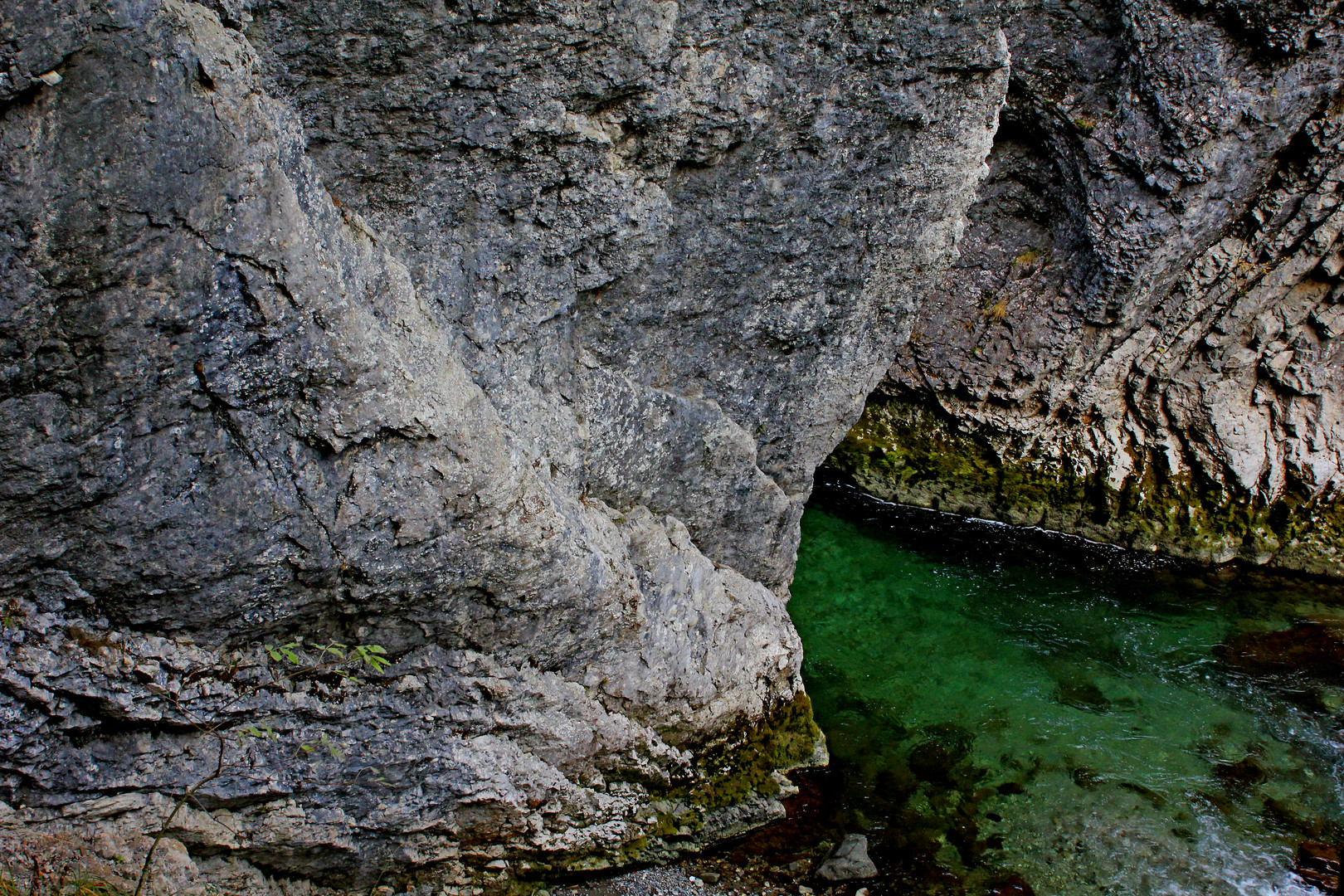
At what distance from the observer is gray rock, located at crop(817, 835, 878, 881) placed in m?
5.46

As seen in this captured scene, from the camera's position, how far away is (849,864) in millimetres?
5496

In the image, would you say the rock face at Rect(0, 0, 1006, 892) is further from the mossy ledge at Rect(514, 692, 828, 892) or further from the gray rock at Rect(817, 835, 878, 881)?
the gray rock at Rect(817, 835, 878, 881)

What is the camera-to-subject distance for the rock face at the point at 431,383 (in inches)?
131

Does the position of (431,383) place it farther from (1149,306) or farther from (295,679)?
(1149,306)

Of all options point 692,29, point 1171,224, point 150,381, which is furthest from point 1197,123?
point 150,381

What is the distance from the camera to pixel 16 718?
12.1ft

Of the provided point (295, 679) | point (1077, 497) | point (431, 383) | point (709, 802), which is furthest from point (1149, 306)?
point (295, 679)

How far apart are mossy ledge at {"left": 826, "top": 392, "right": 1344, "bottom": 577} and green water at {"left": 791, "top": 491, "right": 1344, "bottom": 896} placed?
12.2 inches

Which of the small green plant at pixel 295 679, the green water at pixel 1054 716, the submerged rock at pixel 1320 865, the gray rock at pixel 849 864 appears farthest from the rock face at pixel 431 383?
the submerged rock at pixel 1320 865

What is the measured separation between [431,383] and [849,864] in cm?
400

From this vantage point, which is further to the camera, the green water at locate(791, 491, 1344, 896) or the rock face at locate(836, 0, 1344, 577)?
the rock face at locate(836, 0, 1344, 577)

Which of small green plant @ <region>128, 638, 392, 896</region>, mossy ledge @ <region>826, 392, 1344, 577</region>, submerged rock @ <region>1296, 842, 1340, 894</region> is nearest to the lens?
small green plant @ <region>128, 638, 392, 896</region>

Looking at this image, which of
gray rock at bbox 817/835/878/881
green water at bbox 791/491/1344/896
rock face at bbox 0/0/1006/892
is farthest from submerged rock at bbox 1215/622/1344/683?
rock face at bbox 0/0/1006/892

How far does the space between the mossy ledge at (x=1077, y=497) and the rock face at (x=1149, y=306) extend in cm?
2
